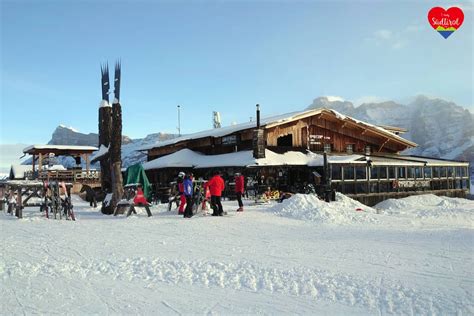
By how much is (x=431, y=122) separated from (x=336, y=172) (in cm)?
11394

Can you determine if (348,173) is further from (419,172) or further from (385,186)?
(419,172)

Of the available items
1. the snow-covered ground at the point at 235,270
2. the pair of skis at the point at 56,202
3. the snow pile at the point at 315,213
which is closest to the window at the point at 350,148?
the snow pile at the point at 315,213

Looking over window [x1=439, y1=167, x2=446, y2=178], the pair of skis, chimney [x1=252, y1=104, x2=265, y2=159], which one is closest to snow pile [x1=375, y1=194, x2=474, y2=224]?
window [x1=439, y1=167, x2=446, y2=178]

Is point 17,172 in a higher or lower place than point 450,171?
higher

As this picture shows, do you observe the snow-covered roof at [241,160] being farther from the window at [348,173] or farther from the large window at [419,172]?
the large window at [419,172]

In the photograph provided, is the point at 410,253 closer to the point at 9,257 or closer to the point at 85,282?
the point at 85,282

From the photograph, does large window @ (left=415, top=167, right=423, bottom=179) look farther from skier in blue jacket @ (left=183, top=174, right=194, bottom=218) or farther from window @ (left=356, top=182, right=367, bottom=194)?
skier in blue jacket @ (left=183, top=174, right=194, bottom=218)

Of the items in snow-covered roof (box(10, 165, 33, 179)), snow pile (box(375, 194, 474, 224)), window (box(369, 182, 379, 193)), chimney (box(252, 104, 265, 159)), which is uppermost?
chimney (box(252, 104, 265, 159))

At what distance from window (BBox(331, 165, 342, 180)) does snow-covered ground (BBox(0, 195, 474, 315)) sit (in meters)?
10.5

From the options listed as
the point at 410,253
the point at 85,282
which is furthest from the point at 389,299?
the point at 85,282

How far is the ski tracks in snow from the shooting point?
14.9 ft

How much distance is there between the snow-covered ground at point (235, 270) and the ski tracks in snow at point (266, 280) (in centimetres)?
1

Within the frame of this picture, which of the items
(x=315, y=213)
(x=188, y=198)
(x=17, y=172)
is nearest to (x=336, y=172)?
(x=315, y=213)

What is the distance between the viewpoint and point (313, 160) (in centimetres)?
2305
